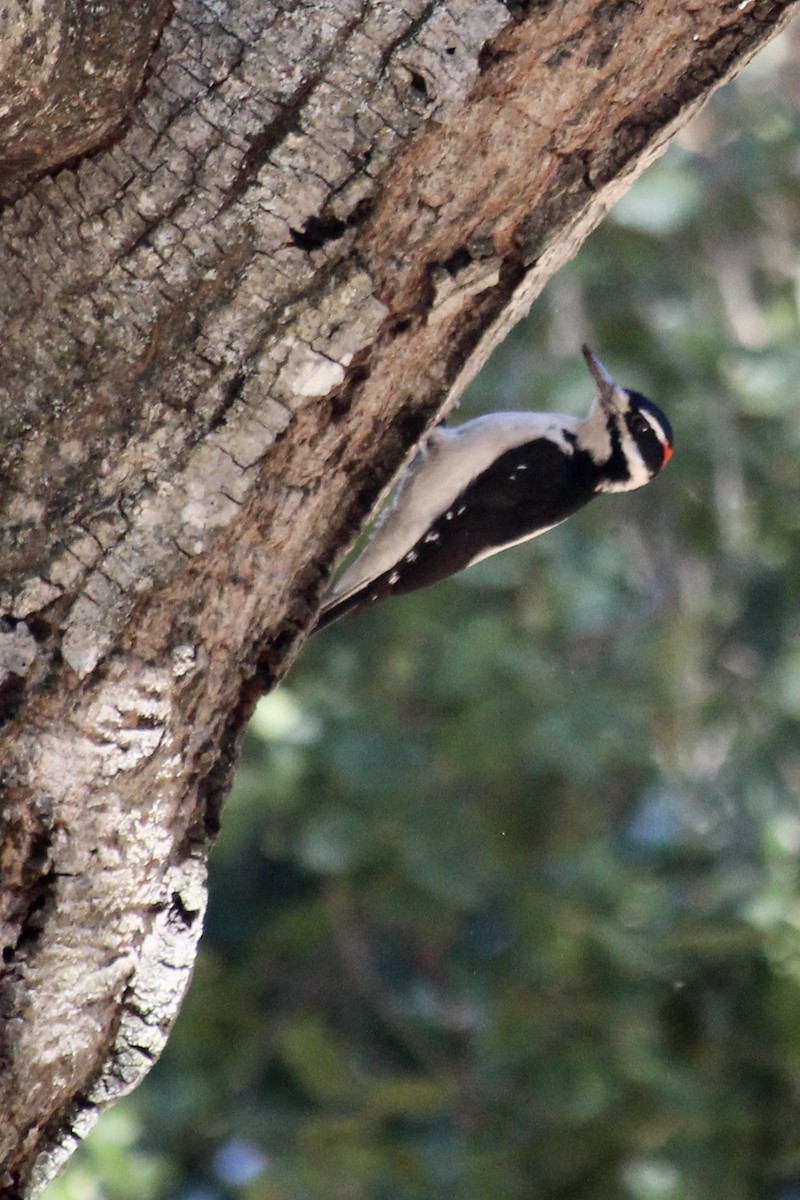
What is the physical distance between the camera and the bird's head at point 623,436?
4434 mm

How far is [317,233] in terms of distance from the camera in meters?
2.08

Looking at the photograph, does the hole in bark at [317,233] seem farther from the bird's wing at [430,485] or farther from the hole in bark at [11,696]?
the bird's wing at [430,485]

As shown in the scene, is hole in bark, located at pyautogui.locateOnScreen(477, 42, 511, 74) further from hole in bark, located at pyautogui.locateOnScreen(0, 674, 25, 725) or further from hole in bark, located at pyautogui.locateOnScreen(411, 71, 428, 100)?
hole in bark, located at pyautogui.locateOnScreen(0, 674, 25, 725)

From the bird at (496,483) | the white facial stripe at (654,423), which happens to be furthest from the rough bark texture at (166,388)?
the white facial stripe at (654,423)

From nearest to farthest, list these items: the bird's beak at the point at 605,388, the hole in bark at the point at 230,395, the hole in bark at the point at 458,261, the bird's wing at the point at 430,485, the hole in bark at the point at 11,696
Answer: the hole in bark at the point at 11,696 < the hole in bark at the point at 230,395 < the hole in bark at the point at 458,261 < the bird's wing at the point at 430,485 < the bird's beak at the point at 605,388

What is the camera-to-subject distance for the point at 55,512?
2.00 meters

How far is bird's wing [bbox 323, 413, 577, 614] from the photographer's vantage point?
4.16 m

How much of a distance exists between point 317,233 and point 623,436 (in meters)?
2.56

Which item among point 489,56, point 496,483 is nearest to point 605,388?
point 496,483

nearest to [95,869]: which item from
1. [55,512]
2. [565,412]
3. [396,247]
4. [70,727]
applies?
[70,727]

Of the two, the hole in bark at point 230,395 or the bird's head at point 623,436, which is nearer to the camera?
the hole in bark at point 230,395

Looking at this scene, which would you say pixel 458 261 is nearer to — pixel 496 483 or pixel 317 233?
pixel 317 233

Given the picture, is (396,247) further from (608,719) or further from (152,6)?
(608,719)

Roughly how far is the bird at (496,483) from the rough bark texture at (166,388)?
182cm
